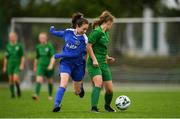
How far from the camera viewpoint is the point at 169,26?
32.2m

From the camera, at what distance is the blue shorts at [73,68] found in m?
15.8

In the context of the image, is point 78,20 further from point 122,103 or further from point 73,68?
point 122,103

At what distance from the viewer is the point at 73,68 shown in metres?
16.0

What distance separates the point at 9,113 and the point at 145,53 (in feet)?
60.7

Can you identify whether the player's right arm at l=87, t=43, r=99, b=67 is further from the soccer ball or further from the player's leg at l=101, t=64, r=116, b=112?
the soccer ball

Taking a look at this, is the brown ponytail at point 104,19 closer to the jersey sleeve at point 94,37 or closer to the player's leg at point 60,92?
the jersey sleeve at point 94,37

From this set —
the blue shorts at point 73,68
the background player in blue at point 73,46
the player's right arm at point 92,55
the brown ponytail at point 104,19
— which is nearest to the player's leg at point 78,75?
the blue shorts at point 73,68

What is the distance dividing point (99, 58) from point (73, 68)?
666 mm

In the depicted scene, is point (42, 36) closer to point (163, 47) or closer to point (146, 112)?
point (146, 112)

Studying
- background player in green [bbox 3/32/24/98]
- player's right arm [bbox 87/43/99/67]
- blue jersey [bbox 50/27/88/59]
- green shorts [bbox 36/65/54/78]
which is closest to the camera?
player's right arm [bbox 87/43/99/67]

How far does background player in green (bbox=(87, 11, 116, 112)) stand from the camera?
1548 cm

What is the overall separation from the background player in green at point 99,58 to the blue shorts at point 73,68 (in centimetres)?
45

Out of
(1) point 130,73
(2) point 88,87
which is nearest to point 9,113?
(2) point 88,87

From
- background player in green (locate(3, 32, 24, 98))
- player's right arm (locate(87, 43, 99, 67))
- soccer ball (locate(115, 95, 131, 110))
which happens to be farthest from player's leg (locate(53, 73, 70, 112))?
background player in green (locate(3, 32, 24, 98))
